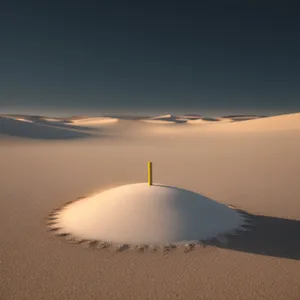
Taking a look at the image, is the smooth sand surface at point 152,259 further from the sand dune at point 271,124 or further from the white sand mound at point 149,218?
the sand dune at point 271,124

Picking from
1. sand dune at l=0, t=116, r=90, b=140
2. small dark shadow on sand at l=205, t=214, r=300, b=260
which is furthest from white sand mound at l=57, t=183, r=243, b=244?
sand dune at l=0, t=116, r=90, b=140

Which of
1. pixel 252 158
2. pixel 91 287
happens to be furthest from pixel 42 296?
pixel 252 158

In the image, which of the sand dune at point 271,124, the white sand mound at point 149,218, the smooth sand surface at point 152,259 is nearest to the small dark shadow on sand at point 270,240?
the smooth sand surface at point 152,259

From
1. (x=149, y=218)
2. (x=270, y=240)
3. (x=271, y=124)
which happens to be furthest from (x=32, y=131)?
(x=270, y=240)

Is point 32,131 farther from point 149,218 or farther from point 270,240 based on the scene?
point 270,240

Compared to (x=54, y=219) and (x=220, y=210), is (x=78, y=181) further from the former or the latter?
(x=220, y=210)

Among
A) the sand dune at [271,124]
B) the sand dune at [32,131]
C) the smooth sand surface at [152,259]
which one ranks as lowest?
the smooth sand surface at [152,259]
